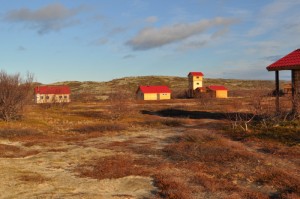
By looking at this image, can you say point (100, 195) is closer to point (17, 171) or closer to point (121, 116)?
point (17, 171)

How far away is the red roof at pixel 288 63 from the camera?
25891 millimetres

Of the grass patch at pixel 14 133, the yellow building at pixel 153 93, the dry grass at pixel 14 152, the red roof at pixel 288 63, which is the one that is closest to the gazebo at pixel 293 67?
the red roof at pixel 288 63

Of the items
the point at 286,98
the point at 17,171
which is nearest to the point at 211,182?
the point at 17,171

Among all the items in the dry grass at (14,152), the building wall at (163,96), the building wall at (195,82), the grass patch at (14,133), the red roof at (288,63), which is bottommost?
the dry grass at (14,152)

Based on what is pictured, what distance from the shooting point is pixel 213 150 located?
16.8 m

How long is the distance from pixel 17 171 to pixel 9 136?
37.4 feet

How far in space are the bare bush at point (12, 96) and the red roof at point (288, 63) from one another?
2247cm

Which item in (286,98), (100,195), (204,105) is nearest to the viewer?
(100,195)

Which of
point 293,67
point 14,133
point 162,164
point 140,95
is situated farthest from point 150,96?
point 162,164

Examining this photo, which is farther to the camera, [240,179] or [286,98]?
[286,98]

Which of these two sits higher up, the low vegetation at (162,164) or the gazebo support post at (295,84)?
the gazebo support post at (295,84)

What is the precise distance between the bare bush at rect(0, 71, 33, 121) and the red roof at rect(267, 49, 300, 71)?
22.5 meters

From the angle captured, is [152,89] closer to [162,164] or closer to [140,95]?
[140,95]

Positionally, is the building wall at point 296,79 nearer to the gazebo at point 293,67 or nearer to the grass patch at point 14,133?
the gazebo at point 293,67
